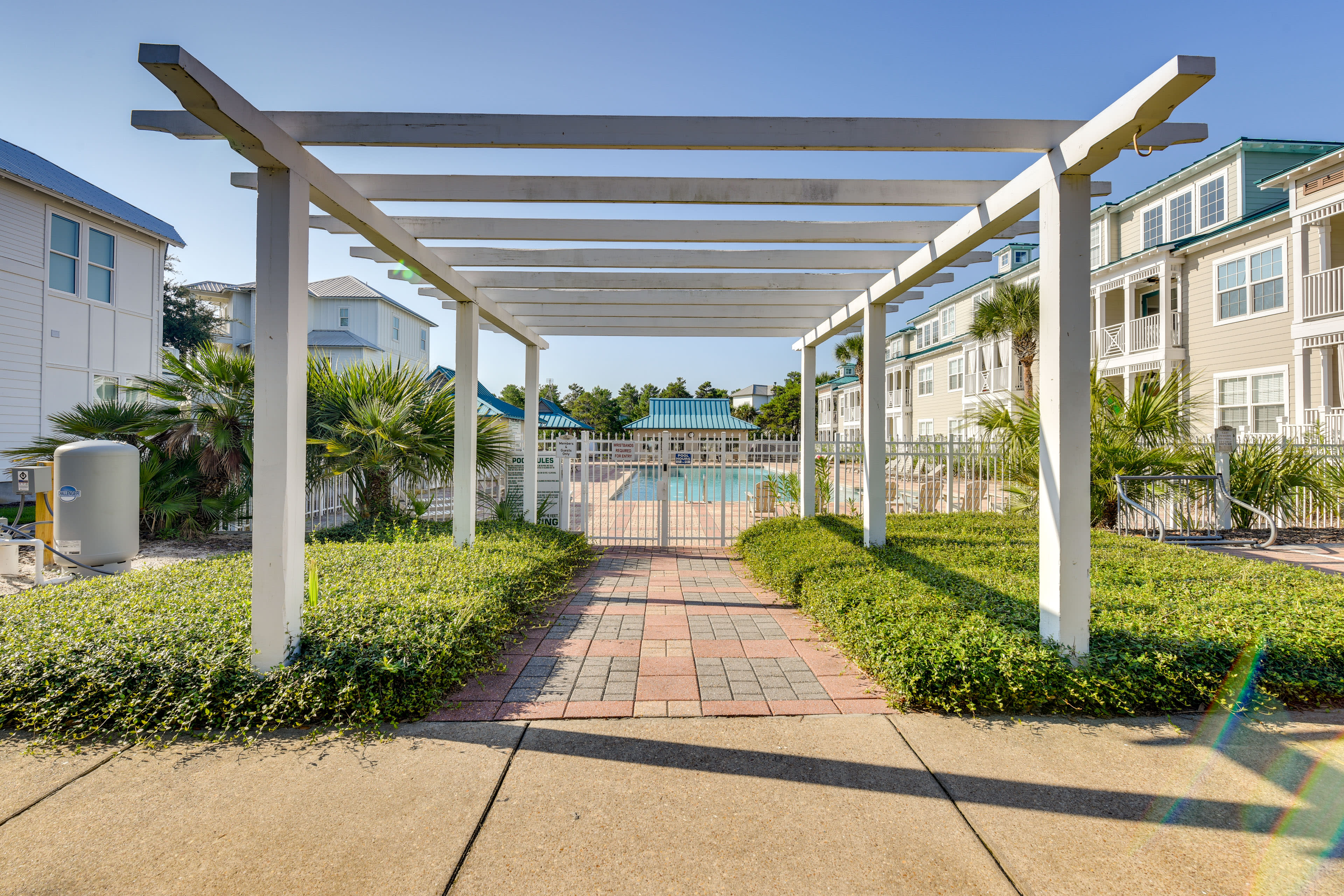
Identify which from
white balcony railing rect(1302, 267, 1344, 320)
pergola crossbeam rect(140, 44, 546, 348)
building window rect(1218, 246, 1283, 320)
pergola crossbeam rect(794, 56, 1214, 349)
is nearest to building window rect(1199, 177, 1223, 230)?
building window rect(1218, 246, 1283, 320)

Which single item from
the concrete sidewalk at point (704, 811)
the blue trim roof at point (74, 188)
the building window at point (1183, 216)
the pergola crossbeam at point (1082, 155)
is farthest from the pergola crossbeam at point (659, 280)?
the building window at point (1183, 216)

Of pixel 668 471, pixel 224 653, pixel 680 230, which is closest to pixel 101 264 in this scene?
pixel 668 471

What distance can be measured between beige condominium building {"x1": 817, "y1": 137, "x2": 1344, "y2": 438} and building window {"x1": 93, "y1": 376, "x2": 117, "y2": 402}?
16727 mm

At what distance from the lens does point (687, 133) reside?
3709 millimetres

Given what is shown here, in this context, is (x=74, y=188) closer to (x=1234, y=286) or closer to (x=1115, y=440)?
(x=1115, y=440)

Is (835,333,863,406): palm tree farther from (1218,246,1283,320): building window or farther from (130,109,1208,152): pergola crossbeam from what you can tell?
(130,109,1208,152): pergola crossbeam

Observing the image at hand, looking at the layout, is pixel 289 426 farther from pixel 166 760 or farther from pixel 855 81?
pixel 855 81

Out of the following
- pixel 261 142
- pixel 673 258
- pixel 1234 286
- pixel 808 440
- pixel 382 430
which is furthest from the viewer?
pixel 1234 286

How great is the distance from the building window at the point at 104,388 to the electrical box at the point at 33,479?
1052 centimetres

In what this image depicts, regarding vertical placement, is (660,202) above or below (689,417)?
below

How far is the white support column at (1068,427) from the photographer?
139 inches

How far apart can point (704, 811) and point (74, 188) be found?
19300mm

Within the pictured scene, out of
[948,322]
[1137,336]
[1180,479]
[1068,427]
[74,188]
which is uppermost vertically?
[948,322]

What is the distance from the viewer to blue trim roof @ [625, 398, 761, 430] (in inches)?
1425
